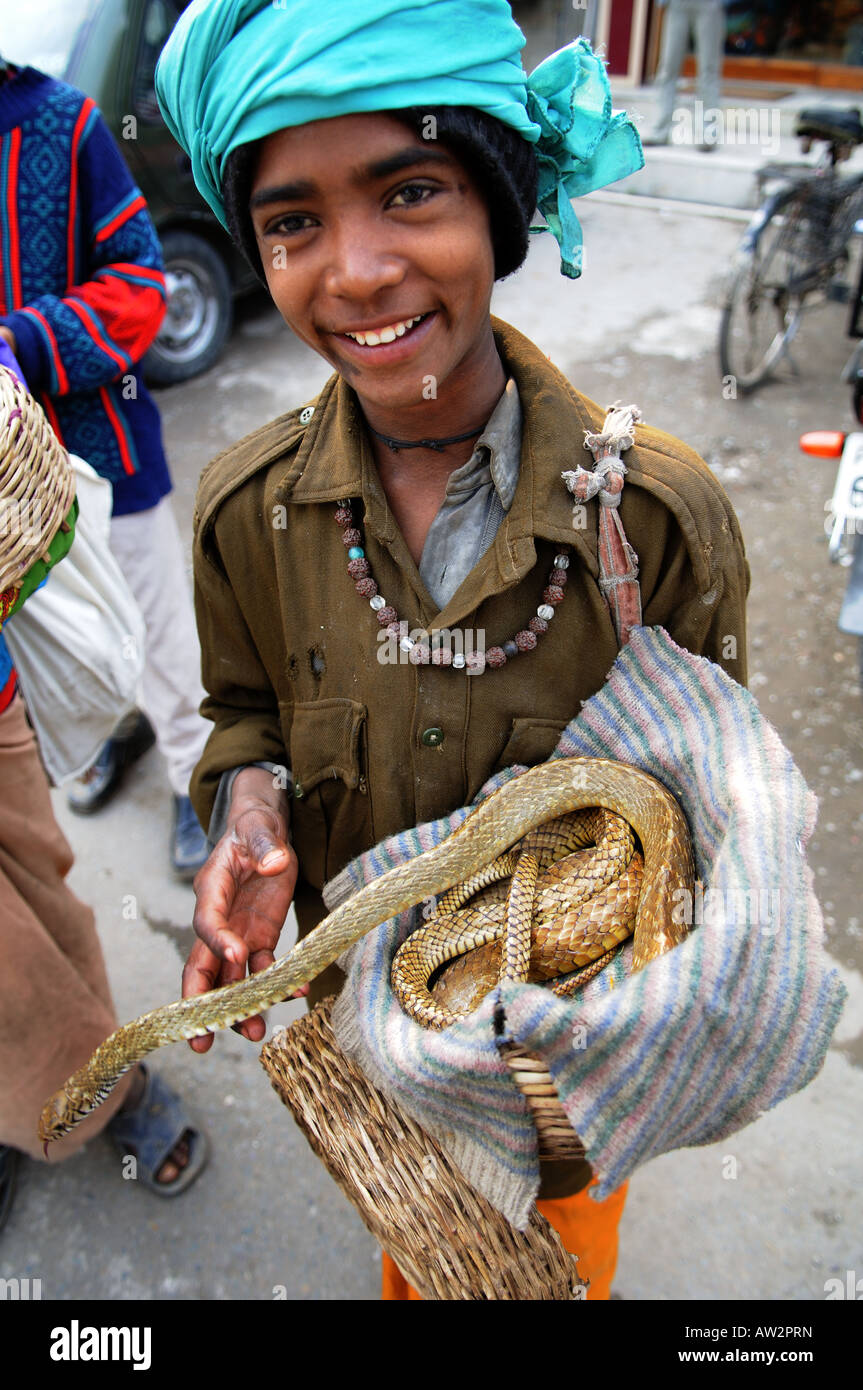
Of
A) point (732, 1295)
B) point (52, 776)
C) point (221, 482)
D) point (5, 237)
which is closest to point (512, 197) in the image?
point (221, 482)

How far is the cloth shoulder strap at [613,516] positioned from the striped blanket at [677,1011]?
6 centimetres

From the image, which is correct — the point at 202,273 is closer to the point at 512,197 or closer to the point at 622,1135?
the point at 512,197

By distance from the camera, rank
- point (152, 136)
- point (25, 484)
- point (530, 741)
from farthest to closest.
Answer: point (152, 136) → point (25, 484) → point (530, 741)

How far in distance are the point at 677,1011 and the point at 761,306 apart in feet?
Answer: 21.5

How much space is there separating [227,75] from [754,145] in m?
10.1

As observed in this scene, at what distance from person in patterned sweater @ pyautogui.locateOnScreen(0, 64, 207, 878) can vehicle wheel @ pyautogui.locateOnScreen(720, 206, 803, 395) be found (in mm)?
4054

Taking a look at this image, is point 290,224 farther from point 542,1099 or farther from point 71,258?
point 71,258

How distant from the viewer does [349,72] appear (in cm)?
114

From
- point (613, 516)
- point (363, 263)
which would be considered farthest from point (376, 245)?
point (613, 516)

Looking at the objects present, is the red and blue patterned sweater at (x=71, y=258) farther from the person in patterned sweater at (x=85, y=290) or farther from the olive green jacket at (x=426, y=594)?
the olive green jacket at (x=426, y=594)

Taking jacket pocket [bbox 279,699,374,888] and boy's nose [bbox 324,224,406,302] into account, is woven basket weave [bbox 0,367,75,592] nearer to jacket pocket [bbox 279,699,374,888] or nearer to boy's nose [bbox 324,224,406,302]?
jacket pocket [bbox 279,699,374,888]

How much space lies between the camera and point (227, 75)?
1.22 meters

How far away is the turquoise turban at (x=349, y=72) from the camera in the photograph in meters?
1.15

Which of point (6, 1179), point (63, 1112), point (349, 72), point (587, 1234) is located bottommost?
point (6, 1179)
